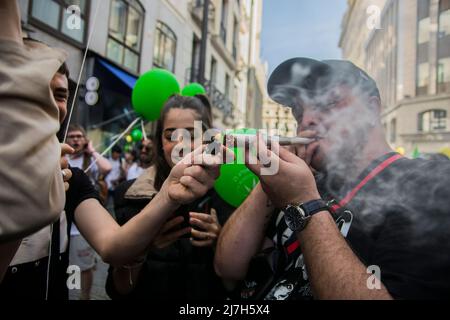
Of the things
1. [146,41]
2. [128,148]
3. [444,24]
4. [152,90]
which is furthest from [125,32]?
[128,148]

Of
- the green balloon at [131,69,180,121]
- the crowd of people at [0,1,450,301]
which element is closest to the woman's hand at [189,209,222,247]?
the crowd of people at [0,1,450,301]

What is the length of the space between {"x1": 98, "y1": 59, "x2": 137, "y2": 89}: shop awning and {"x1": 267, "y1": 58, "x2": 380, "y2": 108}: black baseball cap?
2.09 ft

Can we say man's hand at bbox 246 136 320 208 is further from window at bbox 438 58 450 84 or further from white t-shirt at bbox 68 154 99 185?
white t-shirt at bbox 68 154 99 185

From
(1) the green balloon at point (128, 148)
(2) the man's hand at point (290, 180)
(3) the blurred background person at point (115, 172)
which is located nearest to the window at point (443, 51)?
(2) the man's hand at point (290, 180)

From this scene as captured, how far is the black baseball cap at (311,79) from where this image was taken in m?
0.83

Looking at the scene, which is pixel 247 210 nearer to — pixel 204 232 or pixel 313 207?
pixel 204 232

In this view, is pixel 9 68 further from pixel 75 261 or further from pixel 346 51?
pixel 75 261

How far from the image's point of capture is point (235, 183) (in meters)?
1.20

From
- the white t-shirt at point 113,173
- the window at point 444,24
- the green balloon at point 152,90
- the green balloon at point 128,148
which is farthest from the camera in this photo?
the green balloon at point 128,148

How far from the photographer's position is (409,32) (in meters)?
0.87

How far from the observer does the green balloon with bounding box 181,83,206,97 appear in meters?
1.42

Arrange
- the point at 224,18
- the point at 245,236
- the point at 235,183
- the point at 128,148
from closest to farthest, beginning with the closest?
the point at 245,236, the point at 224,18, the point at 235,183, the point at 128,148

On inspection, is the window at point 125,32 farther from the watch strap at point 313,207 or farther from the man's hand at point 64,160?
the watch strap at point 313,207

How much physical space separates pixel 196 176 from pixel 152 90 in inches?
31.3
